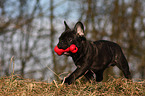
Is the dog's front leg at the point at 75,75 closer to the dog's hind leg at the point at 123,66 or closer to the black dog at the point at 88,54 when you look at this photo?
the black dog at the point at 88,54

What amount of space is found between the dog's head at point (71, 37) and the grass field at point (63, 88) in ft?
1.67

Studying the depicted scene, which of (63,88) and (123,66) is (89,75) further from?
(63,88)

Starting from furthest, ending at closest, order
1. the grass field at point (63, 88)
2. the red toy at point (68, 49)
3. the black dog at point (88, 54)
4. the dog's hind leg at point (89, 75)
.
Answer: the dog's hind leg at point (89, 75)
the black dog at point (88, 54)
the red toy at point (68, 49)
the grass field at point (63, 88)

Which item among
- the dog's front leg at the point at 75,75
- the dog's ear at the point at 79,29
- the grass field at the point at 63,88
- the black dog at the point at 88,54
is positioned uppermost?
the dog's ear at the point at 79,29

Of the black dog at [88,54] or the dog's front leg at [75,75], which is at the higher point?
the black dog at [88,54]

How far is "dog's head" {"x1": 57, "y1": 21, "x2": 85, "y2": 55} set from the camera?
90.5 inches

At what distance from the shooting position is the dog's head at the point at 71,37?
2.30 meters

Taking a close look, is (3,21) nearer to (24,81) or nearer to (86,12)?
(86,12)

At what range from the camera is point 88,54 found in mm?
2543

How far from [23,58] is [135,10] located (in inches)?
206

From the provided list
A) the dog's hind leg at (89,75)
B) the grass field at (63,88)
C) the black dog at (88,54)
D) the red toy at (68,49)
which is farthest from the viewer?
the dog's hind leg at (89,75)

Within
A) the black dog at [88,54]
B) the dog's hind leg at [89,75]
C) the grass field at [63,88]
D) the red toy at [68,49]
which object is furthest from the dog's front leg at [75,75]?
the dog's hind leg at [89,75]

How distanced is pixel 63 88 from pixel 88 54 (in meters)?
0.75

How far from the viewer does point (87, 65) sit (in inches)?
98.0
